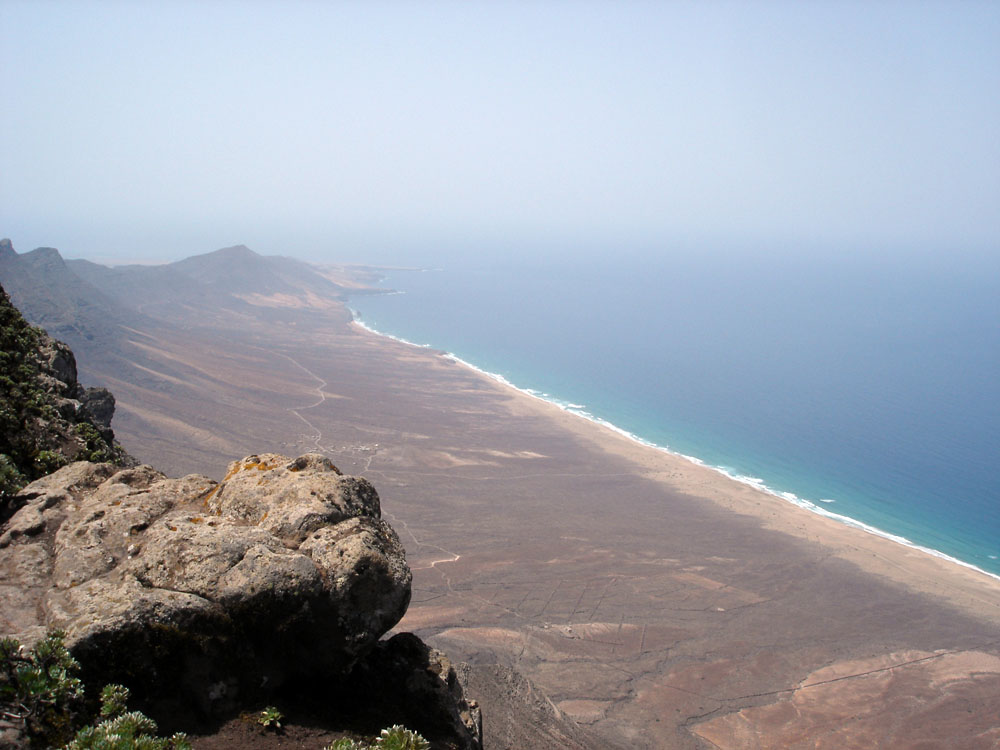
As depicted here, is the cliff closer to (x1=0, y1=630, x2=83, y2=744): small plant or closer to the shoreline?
(x1=0, y1=630, x2=83, y2=744): small plant

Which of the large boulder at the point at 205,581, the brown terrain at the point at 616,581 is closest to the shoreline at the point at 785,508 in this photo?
the brown terrain at the point at 616,581

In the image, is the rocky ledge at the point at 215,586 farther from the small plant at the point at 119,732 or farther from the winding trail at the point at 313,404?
the winding trail at the point at 313,404

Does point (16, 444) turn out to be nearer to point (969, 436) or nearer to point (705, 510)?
point (705, 510)

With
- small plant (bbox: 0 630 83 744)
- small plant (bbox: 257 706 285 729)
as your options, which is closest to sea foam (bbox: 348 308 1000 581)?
small plant (bbox: 257 706 285 729)

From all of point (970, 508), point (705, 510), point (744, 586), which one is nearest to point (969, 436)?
point (970, 508)

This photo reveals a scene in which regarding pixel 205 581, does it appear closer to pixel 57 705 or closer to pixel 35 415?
Answer: pixel 57 705

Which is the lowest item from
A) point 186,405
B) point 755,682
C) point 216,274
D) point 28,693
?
point 755,682
